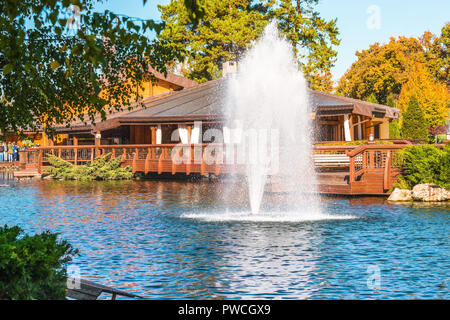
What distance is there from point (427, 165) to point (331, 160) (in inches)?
239

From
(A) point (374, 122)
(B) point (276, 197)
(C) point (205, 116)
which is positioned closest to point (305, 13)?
(A) point (374, 122)

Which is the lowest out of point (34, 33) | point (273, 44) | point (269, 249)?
point (269, 249)

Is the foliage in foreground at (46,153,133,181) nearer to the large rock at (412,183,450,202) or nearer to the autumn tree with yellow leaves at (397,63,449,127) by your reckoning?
the large rock at (412,183,450,202)

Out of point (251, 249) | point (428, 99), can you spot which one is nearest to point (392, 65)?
point (428, 99)

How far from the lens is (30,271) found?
5602mm

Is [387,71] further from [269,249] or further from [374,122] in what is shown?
[269,249]

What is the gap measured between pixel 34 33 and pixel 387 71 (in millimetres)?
71368

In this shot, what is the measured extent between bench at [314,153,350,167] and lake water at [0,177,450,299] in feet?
19.7

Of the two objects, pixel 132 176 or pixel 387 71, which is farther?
pixel 387 71

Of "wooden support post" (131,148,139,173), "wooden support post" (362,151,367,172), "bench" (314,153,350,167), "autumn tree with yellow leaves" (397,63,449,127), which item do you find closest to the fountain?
"bench" (314,153,350,167)

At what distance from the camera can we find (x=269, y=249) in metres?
12.7

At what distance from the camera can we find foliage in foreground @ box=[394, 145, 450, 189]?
2325 centimetres

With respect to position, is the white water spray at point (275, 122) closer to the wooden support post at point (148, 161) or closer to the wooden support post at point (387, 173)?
the wooden support post at point (387, 173)

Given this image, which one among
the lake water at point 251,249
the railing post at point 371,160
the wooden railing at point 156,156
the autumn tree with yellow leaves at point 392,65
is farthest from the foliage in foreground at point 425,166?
the autumn tree with yellow leaves at point 392,65
